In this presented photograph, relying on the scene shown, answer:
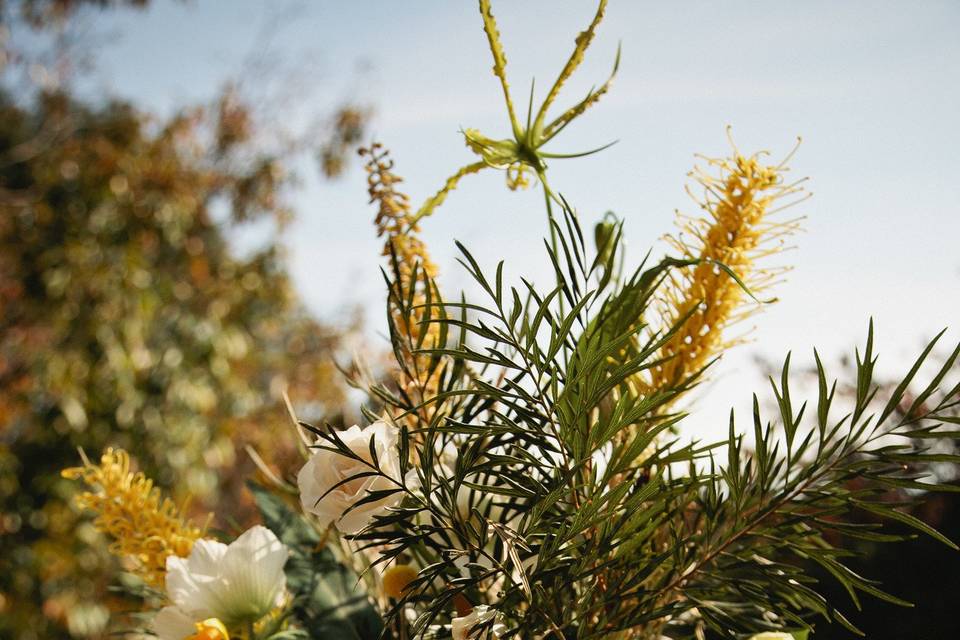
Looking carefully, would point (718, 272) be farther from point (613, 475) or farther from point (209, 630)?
point (209, 630)

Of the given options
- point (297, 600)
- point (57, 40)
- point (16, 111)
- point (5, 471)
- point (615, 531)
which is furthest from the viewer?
point (16, 111)

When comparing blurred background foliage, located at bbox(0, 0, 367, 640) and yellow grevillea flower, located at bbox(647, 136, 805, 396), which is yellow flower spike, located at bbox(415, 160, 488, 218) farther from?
blurred background foliage, located at bbox(0, 0, 367, 640)

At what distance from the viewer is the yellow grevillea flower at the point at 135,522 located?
0.37 m

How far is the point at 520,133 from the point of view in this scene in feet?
1.07

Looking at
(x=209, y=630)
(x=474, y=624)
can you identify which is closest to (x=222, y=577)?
(x=209, y=630)

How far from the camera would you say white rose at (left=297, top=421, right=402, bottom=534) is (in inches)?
11.5

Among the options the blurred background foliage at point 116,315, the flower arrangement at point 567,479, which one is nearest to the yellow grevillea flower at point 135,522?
the flower arrangement at point 567,479

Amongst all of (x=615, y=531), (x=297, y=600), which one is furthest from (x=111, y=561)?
(x=615, y=531)

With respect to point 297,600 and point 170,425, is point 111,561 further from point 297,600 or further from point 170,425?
point 297,600

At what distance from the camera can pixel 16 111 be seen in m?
3.95

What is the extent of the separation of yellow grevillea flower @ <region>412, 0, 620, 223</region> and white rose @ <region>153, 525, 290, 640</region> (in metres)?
0.18

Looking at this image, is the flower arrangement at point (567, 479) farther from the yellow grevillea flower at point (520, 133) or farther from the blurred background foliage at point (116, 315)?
the blurred background foliage at point (116, 315)

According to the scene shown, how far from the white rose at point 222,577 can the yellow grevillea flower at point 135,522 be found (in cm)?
3

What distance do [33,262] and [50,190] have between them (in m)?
0.32
